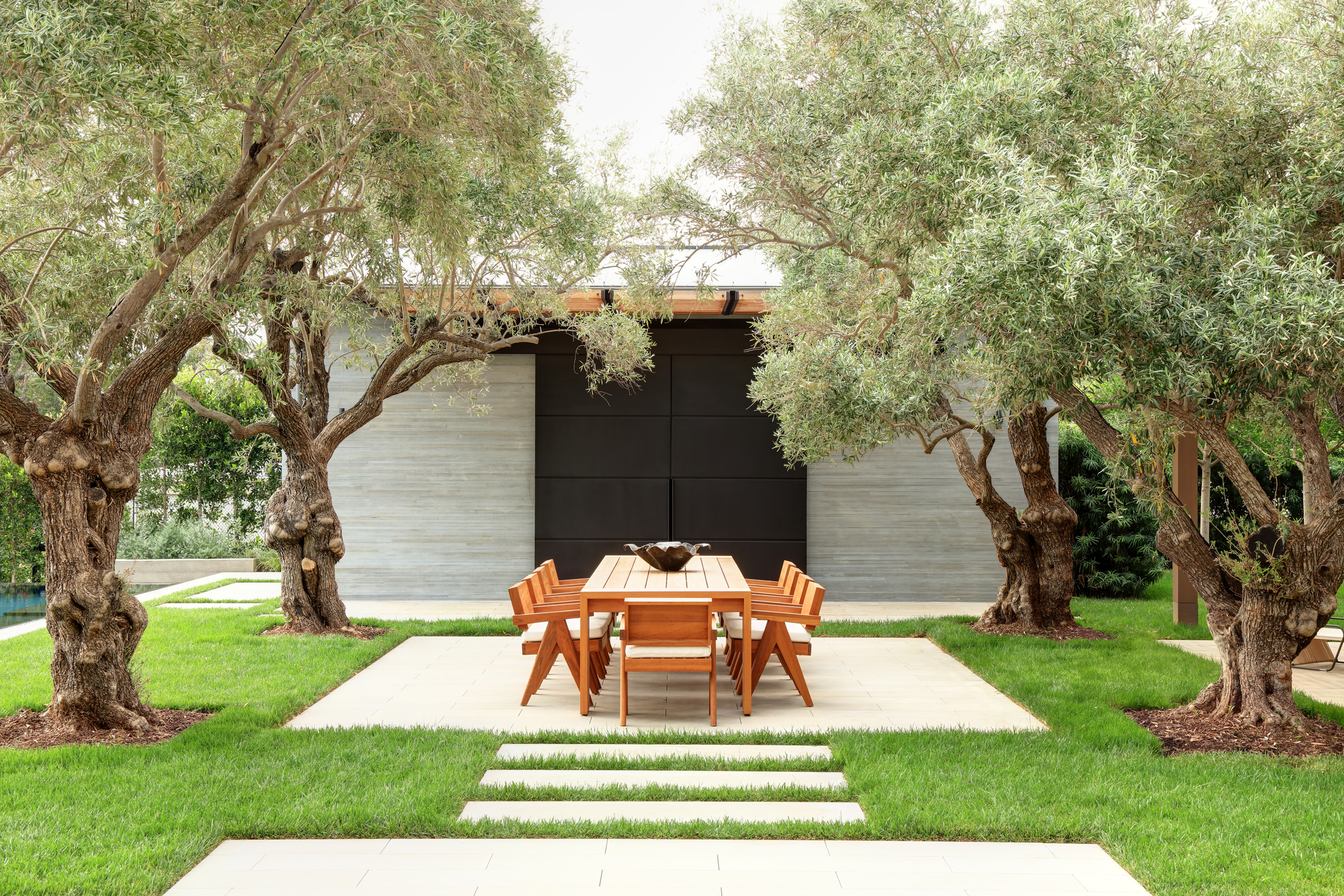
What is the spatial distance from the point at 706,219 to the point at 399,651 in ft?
14.1

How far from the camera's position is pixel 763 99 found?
262 inches

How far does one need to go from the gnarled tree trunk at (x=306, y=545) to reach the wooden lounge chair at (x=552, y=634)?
2659mm

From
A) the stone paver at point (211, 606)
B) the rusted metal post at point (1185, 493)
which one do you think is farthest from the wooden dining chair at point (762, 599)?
the stone paver at point (211, 606)

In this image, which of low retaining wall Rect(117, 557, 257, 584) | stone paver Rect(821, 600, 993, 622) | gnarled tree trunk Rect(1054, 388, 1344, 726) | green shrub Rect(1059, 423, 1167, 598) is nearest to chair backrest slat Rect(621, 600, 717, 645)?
gnarled tree trunk Rect(1054, 388, 1344, 726)

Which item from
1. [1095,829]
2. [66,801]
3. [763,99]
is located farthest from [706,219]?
[66,801]

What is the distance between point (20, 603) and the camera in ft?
39.2

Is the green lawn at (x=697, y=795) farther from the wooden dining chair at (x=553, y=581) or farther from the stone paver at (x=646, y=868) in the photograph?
the wooden dining chair at (x=553, y=581)

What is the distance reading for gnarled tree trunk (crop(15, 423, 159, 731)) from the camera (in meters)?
5.05

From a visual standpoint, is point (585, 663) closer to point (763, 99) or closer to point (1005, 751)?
point (1005, 751)

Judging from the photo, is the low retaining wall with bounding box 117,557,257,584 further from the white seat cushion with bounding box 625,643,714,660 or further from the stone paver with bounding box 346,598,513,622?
the white seat cushion with bounding box 625,643,714,660

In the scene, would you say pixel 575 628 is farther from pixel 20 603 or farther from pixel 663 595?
pixel 20 603

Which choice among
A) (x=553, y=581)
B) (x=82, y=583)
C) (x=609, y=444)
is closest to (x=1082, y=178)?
(x=553, y=581)

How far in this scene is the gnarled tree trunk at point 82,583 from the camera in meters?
5.05

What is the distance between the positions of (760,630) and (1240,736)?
2.81 meters
